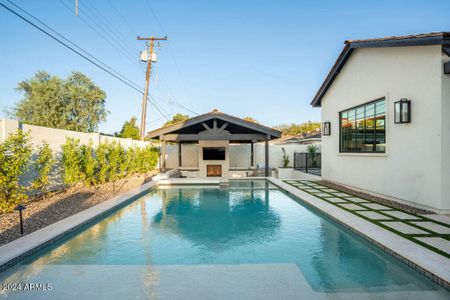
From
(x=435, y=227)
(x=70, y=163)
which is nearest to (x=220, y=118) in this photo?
(x=70, y=163)

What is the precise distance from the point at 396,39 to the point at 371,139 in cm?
353

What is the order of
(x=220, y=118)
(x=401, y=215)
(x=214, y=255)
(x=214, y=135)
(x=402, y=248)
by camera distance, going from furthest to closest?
(x=214, y=135)
(x=220, y=118)
(x=401, y=215)
(x=214, y=255)
(x=402, y=248)

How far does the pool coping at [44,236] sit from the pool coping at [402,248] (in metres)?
6.11

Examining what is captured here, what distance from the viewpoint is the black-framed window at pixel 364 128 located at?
8.67 meters

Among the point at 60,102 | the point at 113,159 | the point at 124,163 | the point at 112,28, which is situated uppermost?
the point at 112,28

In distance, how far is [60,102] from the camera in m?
27.9

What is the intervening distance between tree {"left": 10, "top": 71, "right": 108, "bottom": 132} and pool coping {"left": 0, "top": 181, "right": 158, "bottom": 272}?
1008 inches

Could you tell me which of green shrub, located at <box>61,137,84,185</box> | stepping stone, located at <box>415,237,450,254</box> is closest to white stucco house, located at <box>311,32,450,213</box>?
stepping stone, located at <box>415,237,450,254</box>

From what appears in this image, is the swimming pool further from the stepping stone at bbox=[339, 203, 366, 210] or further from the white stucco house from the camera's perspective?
the white stucco house

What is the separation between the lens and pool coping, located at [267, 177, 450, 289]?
3.49 metres

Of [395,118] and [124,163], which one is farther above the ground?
[395,118]

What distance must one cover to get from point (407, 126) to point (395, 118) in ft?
1.30

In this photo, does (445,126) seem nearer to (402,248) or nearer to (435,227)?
(435,227)

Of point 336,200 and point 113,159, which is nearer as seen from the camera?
point 336,200
